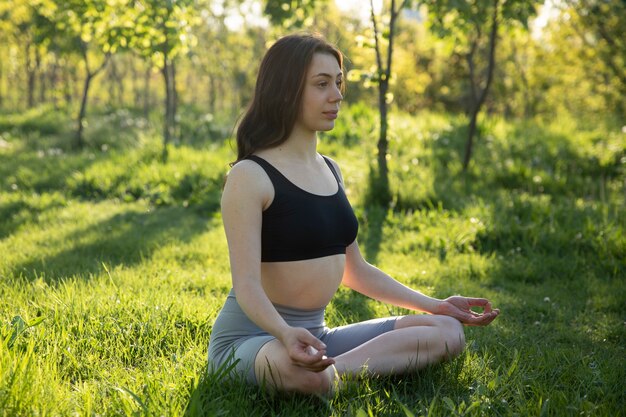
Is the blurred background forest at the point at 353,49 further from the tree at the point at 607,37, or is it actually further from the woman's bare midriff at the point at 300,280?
the woman's bare midriff at the point at 300,280

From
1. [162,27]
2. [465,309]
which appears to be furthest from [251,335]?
[162,27]

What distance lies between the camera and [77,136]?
10.2 metres

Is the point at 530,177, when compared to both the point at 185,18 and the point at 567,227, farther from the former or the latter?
the point at 185,18

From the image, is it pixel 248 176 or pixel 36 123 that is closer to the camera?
pixel 248 176

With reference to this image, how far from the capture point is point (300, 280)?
2.59 meters

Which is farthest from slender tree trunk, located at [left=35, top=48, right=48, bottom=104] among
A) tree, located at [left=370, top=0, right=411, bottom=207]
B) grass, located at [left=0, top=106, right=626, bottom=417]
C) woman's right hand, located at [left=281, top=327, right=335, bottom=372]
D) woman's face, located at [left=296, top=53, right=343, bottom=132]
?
woman's right hand, located at [left=281, top=327, right=335, bottom=372]

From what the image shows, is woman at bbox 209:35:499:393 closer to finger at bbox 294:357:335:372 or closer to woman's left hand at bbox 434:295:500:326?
woman's left hand at bbox 434:295:500:326

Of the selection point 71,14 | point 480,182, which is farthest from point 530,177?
point 71,14

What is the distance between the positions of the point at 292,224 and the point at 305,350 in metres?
0.52

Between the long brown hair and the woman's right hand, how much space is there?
77 centimetres

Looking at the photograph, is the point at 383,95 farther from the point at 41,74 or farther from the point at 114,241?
the point at 41,74

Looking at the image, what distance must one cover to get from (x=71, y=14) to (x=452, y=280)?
6.39 metres

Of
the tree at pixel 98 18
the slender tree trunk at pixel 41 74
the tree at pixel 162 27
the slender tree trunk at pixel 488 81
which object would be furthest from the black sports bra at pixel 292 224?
the slender tree trunk at pixel 41 74

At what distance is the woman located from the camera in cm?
244
